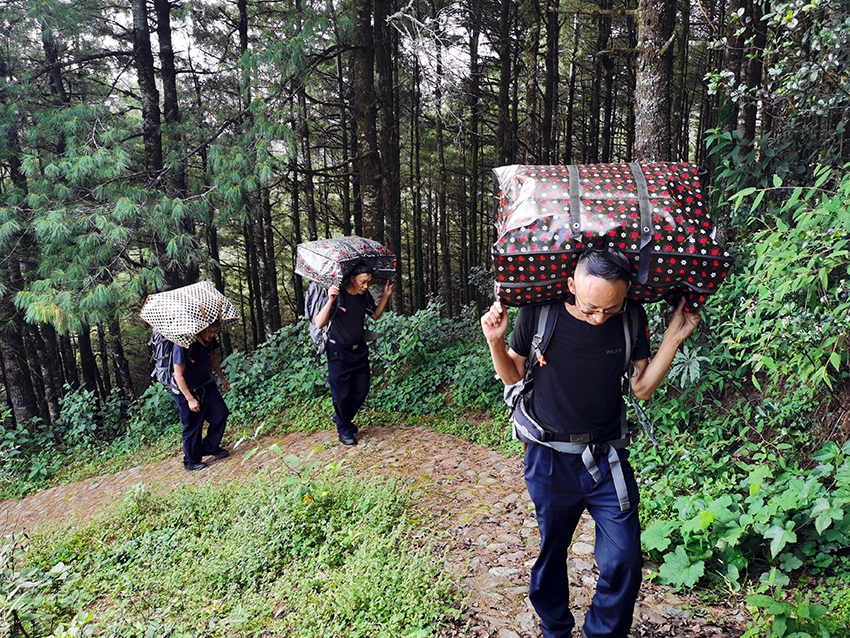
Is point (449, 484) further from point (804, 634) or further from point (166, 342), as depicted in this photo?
point (166, 342)

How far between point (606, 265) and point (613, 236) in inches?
6.7

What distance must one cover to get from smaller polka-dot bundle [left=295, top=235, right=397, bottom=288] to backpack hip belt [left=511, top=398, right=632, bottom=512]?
135 inches

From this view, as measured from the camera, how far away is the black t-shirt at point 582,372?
7.76 feet

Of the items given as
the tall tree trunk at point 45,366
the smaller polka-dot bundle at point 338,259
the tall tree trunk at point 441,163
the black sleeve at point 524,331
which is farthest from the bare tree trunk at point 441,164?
the tall tree trunk at point 45,366

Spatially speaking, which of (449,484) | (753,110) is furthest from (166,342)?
(753,110)

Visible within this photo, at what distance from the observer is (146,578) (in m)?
3.81

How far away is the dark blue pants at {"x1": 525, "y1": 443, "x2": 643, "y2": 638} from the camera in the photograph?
2246 millimetres

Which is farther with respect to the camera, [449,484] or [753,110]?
[753,110]

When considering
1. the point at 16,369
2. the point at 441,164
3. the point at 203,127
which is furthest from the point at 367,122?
the point at 16,369

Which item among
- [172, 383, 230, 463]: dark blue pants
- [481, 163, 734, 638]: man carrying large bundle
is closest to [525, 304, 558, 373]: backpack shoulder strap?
[481, 163, 734, 638]: man carrying large bundle

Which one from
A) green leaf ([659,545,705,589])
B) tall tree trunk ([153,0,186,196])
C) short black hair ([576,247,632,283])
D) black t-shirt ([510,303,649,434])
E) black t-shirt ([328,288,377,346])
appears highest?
tall tree trunk ([153,0,186,196])

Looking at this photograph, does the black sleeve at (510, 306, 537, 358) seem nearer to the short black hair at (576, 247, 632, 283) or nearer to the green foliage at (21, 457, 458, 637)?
the short black hair at (576, 247, 632, 283)

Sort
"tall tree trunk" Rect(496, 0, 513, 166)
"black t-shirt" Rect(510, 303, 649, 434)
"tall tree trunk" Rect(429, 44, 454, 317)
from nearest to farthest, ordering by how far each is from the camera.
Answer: "black t-shirt" Rect(510, 303, 649, 434)
"tall tree trunk" Rect(429, 44, 454, 317)
"tall tree trunk" Rect(496, 0, 513, 166)

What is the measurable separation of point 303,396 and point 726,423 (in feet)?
19.7
